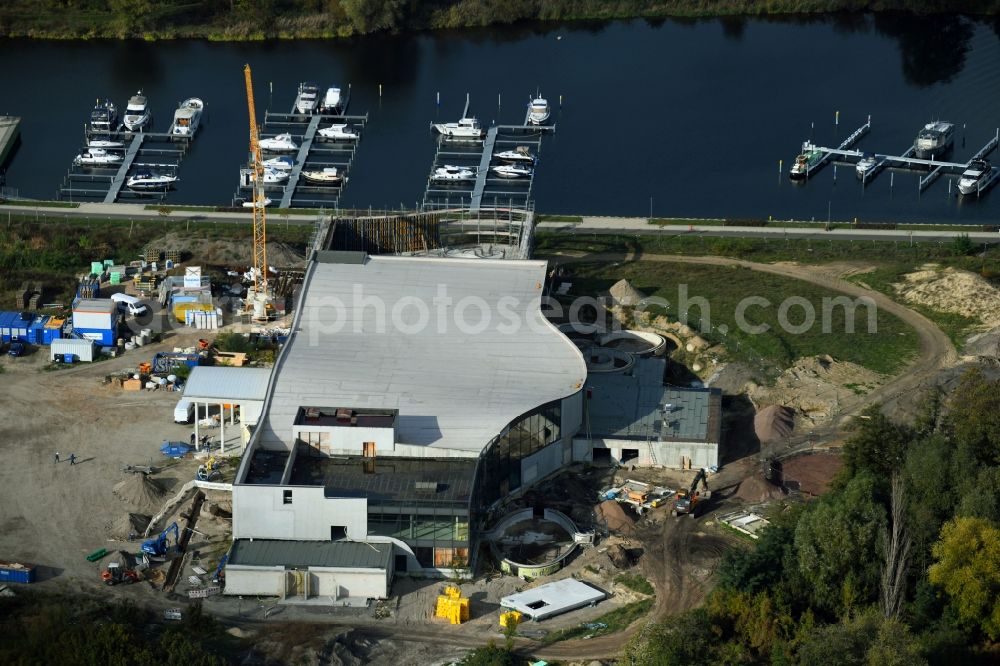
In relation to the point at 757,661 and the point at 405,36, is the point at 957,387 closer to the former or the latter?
the point at 757,661

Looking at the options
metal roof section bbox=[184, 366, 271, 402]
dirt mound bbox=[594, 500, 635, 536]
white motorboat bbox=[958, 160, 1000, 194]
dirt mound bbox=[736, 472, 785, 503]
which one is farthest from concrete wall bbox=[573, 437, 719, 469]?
white motorboat bbox=[958, 160, 1000, 194]

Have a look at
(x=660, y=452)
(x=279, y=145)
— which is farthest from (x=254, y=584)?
(x=279, y=145)

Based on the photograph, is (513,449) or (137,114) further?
(137,114)

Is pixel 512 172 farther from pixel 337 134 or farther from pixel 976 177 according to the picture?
pixel 976 177

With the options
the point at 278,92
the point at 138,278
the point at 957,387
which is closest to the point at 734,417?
the point at 957,387

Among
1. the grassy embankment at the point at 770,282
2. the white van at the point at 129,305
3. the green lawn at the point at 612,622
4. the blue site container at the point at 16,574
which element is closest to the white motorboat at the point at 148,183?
the white van at the point at 129,305

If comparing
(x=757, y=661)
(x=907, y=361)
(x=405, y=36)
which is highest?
(x=405, y=36)
